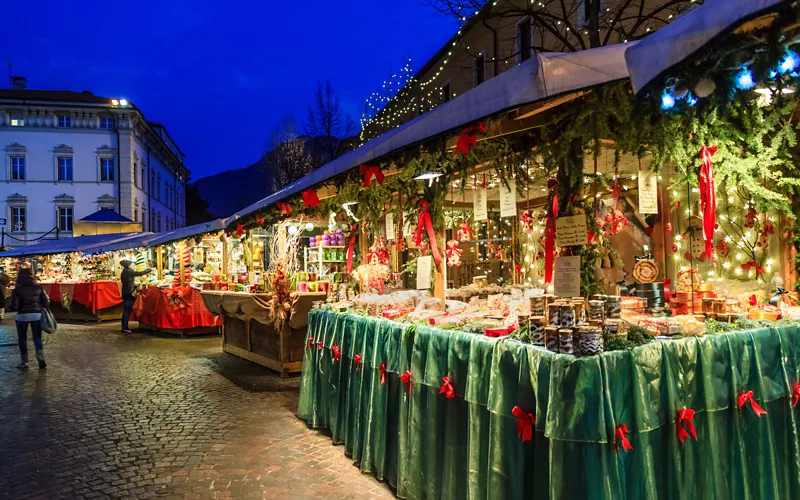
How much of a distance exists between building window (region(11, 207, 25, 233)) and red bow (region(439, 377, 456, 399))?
40821mm

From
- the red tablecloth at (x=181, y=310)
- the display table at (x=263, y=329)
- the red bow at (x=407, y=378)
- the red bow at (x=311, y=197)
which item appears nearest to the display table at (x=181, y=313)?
the red tablecloth at (x=181, y=310)

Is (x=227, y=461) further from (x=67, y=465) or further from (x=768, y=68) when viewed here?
Answer: (x=768, y=68)

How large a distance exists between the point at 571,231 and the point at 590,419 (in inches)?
→ 52.2

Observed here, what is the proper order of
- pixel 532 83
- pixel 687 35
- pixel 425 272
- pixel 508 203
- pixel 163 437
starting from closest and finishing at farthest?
pixel 687 35 < pixel 532 83 < pixel 508 203 < pixel 425 272 < pixel 163 437

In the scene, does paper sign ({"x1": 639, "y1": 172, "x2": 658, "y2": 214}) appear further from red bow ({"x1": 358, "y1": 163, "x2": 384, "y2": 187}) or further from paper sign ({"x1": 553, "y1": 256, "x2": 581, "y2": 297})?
red bow ({"x1": 358, "y1": 163, "x2": 384, "y2": 187})

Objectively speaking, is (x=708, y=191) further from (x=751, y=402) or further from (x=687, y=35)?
(x=687, y=35)

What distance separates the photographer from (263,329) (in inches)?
351

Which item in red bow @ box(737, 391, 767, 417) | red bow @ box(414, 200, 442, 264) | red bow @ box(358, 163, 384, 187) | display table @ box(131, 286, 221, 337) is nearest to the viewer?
red bow @ box(737, 391, 767, 417)

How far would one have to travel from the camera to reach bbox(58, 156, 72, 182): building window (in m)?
36.9

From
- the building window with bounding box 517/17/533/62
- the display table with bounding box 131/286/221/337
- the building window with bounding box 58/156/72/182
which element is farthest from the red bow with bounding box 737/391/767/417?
the building window with bounding box 58/156/72/182

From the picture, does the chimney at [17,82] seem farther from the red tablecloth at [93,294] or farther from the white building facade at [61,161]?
the red tablecloth at [93,294]

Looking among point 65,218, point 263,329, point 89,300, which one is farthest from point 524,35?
point 65,218

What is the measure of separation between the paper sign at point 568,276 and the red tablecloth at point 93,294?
16.5 metres

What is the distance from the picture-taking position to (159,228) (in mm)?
49156
